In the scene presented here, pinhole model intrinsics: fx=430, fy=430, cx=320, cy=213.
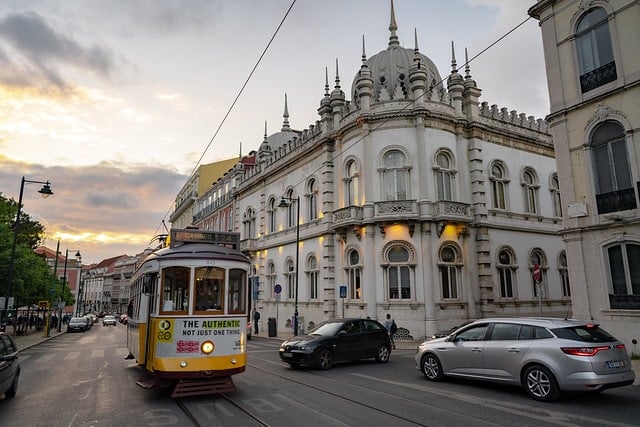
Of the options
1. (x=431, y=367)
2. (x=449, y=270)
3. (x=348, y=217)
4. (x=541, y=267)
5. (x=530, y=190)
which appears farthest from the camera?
(x=530, y=190)

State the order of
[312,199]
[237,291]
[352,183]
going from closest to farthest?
1. [237,291]
2. [352,183]
3. [312,199]

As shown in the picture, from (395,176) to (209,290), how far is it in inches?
632

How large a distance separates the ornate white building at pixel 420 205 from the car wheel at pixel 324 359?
7785 millimetres

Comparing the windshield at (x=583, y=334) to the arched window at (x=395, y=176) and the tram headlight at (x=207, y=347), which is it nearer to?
the tram headlight at (x=207, y=347)

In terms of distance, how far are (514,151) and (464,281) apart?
9.89 metres

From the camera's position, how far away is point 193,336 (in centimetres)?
909

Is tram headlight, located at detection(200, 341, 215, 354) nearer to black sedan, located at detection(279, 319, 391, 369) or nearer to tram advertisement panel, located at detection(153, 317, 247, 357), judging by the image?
tram advertisement panel, located at detection(153, 317, 247, 357)

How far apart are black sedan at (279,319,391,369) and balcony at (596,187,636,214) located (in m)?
8.64

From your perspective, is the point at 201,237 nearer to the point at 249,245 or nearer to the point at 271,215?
the point at 271,215

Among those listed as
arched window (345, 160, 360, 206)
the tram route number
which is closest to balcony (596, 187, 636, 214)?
arched window (345, 160, 360, 206)

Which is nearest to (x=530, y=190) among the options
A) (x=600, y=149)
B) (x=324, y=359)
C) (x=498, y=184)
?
(x=498, y=184)

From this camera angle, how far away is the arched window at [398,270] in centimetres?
2252

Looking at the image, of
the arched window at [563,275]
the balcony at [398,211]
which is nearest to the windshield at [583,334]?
the balcony at [398,211]

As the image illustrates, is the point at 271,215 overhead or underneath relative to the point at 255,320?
overhead
